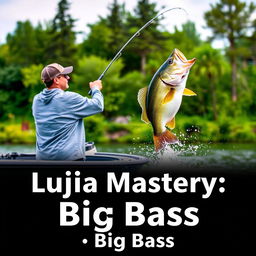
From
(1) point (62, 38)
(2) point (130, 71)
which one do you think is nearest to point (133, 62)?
(2) point (130, 71)

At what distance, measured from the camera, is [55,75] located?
5195 millimetres

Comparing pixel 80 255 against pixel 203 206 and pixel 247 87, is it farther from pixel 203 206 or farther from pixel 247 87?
pixel 247 87

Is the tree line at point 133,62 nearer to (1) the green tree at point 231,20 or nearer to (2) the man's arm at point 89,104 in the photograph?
(1) the green tree at point 231,20

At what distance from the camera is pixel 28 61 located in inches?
1542

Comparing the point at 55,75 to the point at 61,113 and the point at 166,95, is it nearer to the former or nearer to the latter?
the point at 61,113

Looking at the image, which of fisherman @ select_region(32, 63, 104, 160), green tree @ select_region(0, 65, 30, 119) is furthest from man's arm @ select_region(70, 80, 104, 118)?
green tree @ select_region(0, 65, 30, 119)

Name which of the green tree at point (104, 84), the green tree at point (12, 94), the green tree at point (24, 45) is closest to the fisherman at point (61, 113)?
the green tree at point (104, 84)

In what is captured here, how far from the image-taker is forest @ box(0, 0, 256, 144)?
29125mm

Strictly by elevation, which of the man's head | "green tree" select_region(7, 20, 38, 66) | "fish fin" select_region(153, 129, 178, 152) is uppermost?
"green tree" select_region(7, 20, 38, 66)

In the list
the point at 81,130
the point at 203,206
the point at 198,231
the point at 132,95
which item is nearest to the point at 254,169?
the point at 203,206

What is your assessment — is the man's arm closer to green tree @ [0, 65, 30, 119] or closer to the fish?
the fish

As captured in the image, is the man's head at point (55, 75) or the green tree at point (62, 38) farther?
the green tree at point (62, 38)

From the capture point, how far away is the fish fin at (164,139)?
5664 millimetres

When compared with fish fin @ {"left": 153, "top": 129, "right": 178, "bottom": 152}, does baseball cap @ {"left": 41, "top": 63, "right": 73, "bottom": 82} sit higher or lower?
higher
